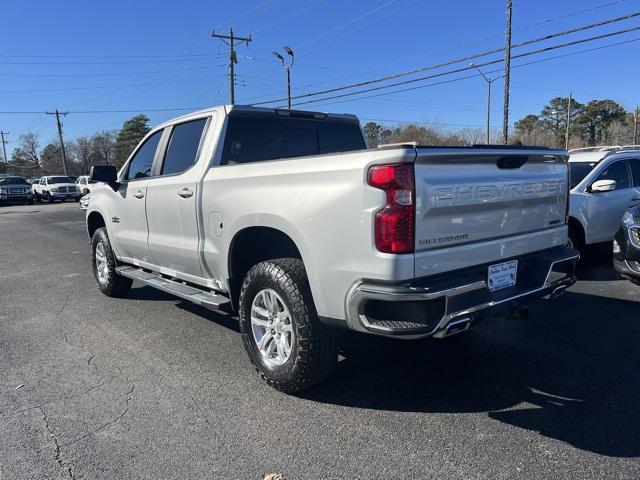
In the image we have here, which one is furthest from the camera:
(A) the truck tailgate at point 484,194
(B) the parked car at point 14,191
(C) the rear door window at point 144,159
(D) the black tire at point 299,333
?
(B) the parked car at point 14,191

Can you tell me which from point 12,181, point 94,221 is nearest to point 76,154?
point 12,181

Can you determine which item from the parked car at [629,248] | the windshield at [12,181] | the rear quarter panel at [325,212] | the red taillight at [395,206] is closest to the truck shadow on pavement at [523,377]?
the parked car at [629,248]

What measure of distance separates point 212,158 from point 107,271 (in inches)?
114

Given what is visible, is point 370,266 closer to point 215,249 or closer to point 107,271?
point 215,249

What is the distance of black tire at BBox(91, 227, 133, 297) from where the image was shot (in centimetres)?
623

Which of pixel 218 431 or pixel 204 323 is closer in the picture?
pixel 218 431

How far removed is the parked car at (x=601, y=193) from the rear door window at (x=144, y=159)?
541 cm

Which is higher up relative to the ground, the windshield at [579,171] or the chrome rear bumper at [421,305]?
the windshield at [579,171]

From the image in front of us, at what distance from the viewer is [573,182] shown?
7492 millimetres

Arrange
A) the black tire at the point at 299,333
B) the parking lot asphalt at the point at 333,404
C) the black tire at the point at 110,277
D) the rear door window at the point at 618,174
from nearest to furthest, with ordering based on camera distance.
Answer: the parking lot asphalt at the point at 333,404 < the black tire at the point at 299,333 < the black tire at the point at 110,277 < the rear door window at the point at 618,174

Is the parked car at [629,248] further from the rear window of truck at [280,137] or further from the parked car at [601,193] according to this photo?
the rear window of truck at [280,137]

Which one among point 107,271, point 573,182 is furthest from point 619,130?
point 107,271

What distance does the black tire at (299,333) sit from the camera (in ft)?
10.8

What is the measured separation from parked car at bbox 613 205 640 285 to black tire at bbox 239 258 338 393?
3613 mm
